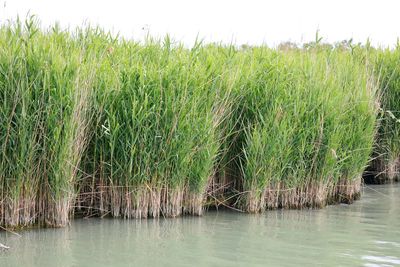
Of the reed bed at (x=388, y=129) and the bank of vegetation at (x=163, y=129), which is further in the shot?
the reed bed at (x=388, y=129)

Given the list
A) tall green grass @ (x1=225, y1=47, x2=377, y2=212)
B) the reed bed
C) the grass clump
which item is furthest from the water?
the reed bed

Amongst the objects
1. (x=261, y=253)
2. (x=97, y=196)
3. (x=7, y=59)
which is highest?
(x=7, y=59)

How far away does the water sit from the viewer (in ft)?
19.1

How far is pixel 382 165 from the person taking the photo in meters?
11.2

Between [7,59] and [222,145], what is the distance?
3020mm

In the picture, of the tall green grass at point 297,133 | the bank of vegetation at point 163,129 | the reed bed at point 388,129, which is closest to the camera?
the bank of vegetation at point 163,129

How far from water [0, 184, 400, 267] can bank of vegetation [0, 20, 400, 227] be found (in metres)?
0.31

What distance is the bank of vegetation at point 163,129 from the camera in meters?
6.61

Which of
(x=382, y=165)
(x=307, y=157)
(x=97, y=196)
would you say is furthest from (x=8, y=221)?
(x=382, y=165)

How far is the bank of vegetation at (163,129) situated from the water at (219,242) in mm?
310

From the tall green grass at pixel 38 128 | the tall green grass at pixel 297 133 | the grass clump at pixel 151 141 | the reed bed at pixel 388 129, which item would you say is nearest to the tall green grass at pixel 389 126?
the reed bed at pixel 388 129

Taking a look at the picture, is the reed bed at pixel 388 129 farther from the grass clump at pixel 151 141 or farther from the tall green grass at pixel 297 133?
the grass clump at pixel 151 141

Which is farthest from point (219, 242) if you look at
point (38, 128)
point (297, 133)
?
point (297, 133)

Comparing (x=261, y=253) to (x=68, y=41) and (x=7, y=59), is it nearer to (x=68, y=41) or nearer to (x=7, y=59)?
(x=7, y=59)
